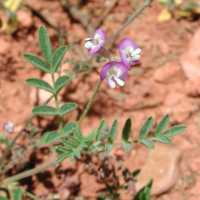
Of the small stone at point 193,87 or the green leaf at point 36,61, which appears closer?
the green leaf at point 36,61

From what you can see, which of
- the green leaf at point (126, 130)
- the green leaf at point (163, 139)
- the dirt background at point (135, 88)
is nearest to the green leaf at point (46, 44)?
the green leaf at point (126, 130)

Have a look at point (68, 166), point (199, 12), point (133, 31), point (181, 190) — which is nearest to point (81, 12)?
point (133, 31)

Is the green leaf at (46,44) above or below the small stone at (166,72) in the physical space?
below

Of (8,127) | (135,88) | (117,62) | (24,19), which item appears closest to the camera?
(117,62)

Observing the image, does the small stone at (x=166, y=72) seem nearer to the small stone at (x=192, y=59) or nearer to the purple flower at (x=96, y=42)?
the small stone at (x=192, y=59)

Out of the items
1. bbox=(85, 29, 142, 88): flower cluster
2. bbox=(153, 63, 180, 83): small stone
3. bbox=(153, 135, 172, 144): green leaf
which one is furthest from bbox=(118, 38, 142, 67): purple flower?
bbox=(153, 63, 180, 83): small stone

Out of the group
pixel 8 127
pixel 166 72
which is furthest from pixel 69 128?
pixel 166 72

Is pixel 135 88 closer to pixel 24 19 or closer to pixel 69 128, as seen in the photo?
pixel 24 19
